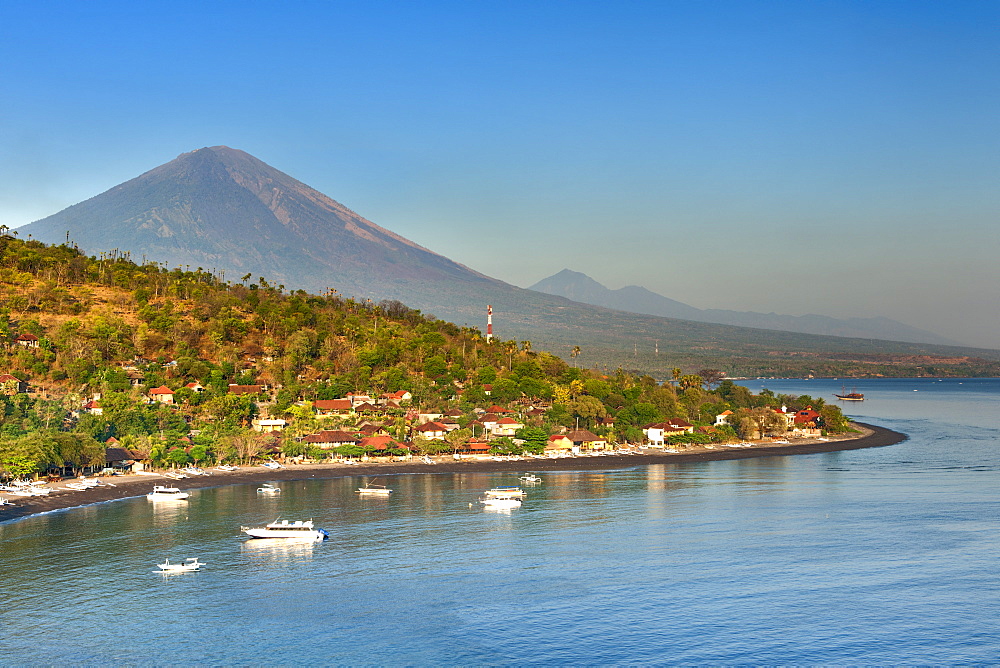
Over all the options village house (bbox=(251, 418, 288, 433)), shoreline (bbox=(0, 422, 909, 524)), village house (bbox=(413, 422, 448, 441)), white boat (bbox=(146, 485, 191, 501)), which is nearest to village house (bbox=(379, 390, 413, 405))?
village house (bbox=(413, 422, 448, 441))

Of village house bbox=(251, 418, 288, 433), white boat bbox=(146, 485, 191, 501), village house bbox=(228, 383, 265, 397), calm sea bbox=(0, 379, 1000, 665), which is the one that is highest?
village house bbox=(228, 383, 265, 397)

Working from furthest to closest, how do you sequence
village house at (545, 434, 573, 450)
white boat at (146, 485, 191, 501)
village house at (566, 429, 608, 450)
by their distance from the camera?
1. village house at (566, 429, 608, 450)
2. village house at (545, 434, 573, 450)
3. white boat at (146, 485, 191, 501)

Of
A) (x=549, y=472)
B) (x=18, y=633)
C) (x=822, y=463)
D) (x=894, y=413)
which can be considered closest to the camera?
(x=18, y=633)

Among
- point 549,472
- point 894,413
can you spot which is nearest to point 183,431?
point 549,472

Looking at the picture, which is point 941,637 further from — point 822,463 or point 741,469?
point 822,463

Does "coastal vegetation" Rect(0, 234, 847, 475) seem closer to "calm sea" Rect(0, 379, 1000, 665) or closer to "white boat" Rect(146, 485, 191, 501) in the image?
"white boat" Rect(146, 485, 191, 501)

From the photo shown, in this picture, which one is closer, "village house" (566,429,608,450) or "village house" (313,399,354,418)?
"village house" (566,429,608,450)

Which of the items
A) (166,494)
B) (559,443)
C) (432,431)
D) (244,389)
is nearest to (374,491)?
(166,494)
